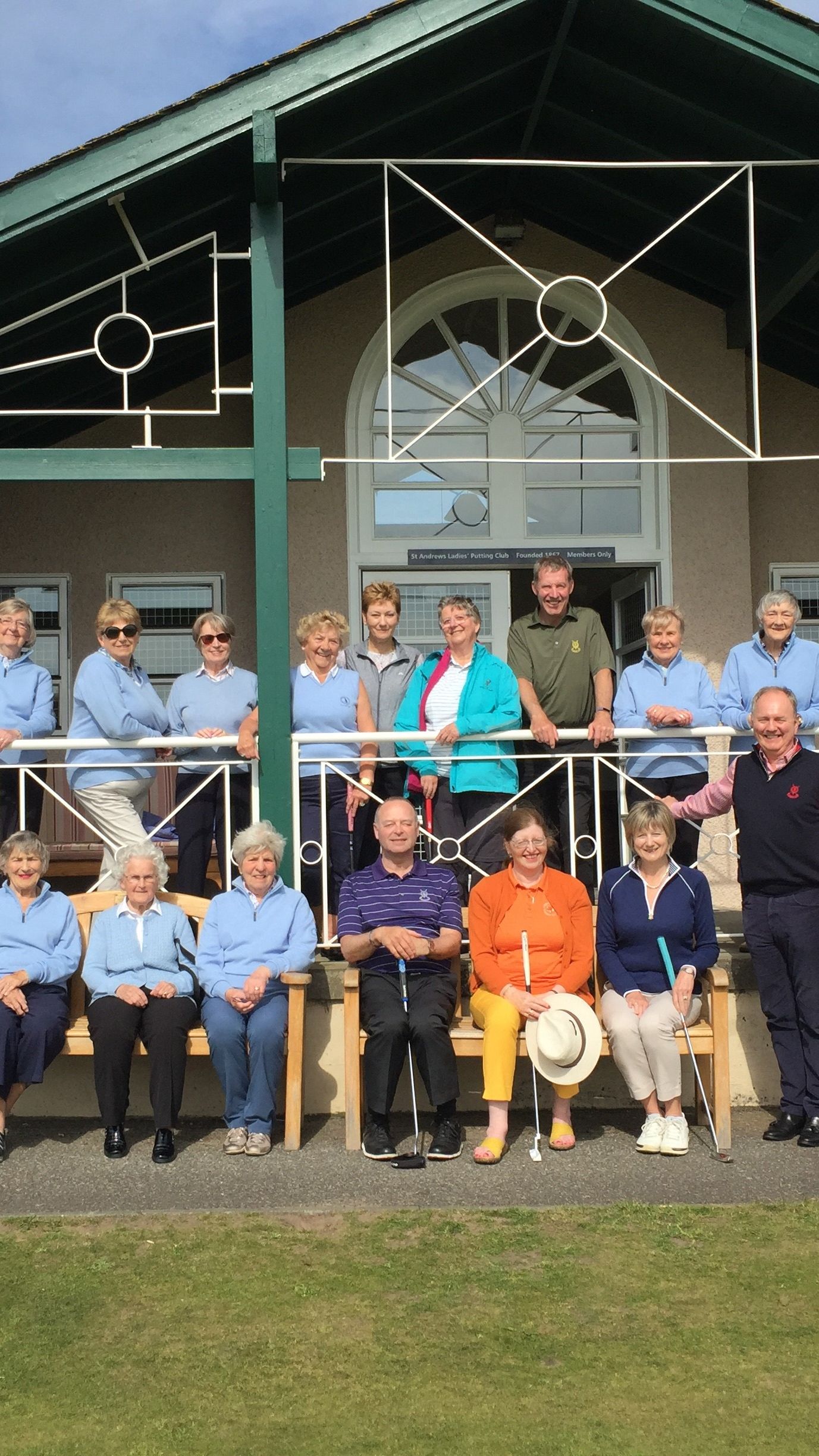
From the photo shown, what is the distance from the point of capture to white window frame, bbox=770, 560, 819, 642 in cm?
949

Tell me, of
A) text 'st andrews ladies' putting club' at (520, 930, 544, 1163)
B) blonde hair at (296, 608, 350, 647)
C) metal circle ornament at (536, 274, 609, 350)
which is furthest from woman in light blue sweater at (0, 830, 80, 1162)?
metal circle ornament at (536, 274, 609, 350)

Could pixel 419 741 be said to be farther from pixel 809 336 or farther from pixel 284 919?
pixel 809 336

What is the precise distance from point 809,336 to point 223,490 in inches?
146

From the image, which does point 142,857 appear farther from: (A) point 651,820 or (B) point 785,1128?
(B) point 785,1128

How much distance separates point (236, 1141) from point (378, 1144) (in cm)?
54

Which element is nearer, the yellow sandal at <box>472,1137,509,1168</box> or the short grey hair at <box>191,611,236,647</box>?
the yellow sandal at <box>472,1137,509,1168</box>

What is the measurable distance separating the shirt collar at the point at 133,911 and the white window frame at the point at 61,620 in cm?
380

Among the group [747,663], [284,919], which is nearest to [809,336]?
[747,663]

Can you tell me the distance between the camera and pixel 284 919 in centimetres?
576

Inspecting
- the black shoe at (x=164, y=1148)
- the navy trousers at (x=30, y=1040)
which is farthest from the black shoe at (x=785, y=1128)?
the navy trousers at (x=30, y=1040)

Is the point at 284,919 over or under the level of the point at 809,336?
under

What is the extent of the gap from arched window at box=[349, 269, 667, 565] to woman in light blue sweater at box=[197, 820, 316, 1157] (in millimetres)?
3740

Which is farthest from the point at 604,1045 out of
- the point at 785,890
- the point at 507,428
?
the point at 507,428

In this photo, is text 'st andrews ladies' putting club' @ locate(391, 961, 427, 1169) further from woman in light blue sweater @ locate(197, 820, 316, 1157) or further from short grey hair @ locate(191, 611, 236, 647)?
short grey hair @ locate(191, 611, 236, 647)
